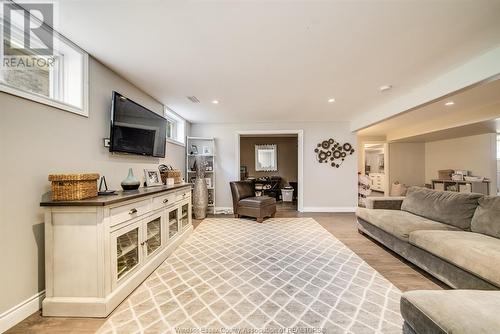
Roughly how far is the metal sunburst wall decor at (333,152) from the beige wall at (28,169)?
4.78 metres

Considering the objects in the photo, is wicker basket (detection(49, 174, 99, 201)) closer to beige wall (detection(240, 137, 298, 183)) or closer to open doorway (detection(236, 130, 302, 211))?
open doorway (detection(236, 130, 302, 211))

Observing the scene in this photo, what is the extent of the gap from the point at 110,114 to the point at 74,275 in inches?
66.9

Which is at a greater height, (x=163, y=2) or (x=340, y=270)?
(x=163, y=2)

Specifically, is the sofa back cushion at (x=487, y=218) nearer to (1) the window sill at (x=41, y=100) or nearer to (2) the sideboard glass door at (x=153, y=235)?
(2) the sideboard glass door at (x=153, y=235)

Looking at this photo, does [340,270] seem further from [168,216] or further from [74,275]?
[74,275]

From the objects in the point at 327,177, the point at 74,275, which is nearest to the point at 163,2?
the point at 74,275

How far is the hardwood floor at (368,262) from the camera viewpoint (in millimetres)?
1454

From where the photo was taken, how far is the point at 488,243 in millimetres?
1788

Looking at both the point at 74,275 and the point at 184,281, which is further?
the point at 184,281

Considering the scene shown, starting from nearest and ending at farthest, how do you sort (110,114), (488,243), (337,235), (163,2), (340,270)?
(163,2)
(488,243)
(340,270)
(110,114)
(337,235)

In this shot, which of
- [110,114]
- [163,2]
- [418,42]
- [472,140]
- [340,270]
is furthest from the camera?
[472,140]

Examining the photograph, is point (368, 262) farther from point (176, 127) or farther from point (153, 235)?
point (176, 127)

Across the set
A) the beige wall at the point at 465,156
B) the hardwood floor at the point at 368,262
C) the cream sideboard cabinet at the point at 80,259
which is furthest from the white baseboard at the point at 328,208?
the cream sideboard cabinet at the point at 80,259

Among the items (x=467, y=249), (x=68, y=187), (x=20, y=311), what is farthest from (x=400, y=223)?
(x=20, y=311)
